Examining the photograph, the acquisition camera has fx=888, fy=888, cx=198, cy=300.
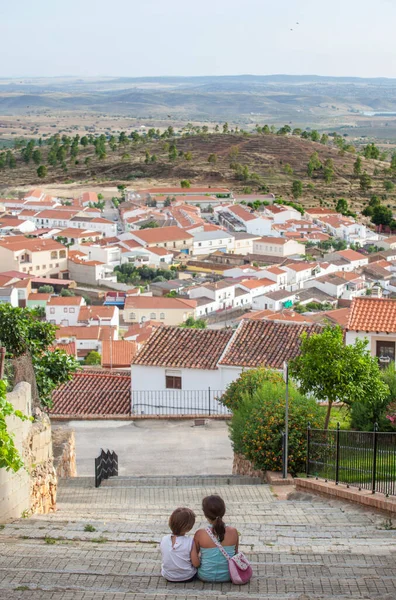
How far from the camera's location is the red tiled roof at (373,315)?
1678cm

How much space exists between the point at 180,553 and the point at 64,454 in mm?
6758

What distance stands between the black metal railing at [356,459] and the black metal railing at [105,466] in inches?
109

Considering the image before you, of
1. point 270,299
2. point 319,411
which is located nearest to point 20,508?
point 319,411

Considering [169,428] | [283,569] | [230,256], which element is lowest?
[230,256]

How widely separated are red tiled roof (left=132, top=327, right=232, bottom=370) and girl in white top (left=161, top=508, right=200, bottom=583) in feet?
38.5

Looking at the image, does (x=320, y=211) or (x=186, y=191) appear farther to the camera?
(x=186, y=191)

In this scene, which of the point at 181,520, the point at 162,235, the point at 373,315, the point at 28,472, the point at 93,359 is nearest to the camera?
the point at 181,520

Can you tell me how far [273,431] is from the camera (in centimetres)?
1168

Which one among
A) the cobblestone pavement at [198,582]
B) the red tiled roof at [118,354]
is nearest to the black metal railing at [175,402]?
the cobblestone pavement at [198,582]

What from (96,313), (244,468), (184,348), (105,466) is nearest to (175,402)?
(184,348)

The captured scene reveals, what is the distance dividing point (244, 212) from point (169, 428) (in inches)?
2913

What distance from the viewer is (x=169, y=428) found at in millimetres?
16094

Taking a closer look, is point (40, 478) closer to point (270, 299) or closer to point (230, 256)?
point (270, 299)

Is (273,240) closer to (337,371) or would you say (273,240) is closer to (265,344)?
(265,344)
